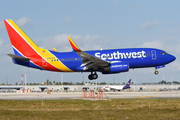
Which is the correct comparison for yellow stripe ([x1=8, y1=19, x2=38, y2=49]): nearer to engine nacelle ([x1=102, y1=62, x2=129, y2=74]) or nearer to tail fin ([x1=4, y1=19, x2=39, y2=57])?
tail fin ([x1=4, y1=19, x2=39, y2=57])

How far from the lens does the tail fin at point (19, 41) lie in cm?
5190

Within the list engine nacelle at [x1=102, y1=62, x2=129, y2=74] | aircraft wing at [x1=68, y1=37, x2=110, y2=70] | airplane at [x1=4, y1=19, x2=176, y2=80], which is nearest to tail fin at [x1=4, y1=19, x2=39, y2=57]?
airplane at [x1=4, y1=19, x2=176, y2=80]

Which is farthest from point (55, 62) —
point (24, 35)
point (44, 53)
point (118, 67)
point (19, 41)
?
point (118, 67)

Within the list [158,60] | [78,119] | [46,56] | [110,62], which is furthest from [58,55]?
[78,119]

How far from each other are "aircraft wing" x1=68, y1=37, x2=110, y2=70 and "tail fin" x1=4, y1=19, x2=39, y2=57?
10.6 meters

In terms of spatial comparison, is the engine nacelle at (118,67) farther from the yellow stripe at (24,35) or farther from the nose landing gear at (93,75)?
the yellow stripe at (24,35)

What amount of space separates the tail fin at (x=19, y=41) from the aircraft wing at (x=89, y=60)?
1063 centimetres

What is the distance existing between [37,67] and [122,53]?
1694 cm

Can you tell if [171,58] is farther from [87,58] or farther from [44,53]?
[44,53]

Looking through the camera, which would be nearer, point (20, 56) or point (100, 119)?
point (100, 119)

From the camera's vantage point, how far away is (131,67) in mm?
48312

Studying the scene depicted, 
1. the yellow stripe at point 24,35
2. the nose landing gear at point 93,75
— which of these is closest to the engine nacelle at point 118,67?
the nose landing gear at point 93,75

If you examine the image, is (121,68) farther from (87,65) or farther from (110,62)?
(87,65)

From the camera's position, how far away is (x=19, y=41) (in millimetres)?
52719
